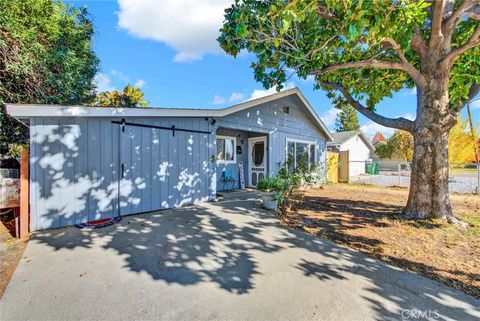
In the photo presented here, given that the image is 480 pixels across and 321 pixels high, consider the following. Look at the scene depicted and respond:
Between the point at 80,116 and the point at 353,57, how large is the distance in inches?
283

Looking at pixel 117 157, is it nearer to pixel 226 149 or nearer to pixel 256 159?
pixel 226 149

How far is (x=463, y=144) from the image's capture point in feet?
47.8

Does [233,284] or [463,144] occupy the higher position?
[463,144]

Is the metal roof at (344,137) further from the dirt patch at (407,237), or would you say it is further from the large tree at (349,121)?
the dirt patch at (407,237)

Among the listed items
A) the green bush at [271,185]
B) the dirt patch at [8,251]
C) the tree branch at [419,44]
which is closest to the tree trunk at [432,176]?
the tree branch at [419,44]

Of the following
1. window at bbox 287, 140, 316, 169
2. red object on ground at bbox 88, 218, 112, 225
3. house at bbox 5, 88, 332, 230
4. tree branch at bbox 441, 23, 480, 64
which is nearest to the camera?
house at bbox 5, 88, 332, 230

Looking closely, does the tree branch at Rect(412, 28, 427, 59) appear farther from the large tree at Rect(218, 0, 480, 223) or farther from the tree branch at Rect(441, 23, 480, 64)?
the tree branch at Rect(441, 23, 480, 64)

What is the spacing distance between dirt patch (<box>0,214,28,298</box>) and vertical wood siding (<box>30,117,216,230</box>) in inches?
17.0

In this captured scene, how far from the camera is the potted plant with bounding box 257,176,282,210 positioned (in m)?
6.04

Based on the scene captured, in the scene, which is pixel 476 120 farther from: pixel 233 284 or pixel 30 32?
pixel 30 32

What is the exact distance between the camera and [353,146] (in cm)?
2302

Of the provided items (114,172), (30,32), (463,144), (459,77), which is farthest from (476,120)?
(30,32)

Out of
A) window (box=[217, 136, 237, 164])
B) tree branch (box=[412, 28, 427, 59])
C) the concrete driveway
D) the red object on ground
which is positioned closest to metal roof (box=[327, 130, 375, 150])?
window (box=[217, 136, 237, 164])

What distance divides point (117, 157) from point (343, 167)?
13387mm
